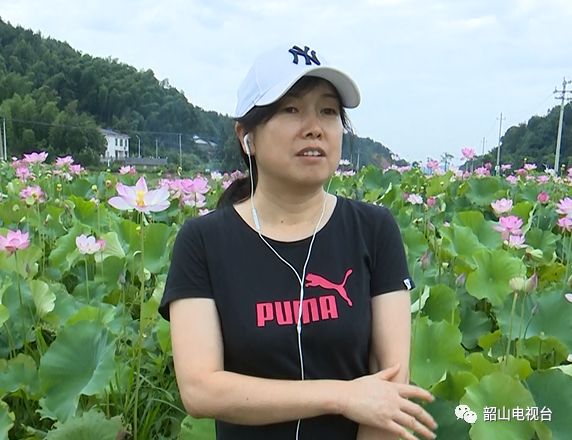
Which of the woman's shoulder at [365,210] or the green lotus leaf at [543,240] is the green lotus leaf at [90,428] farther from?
the green lotus leaf at [543,240]

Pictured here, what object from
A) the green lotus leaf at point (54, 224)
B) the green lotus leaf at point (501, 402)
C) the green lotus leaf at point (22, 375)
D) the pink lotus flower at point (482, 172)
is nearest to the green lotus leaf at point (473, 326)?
the green lotus leaf at point (501, 402)

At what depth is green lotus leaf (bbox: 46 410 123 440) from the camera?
4.58 ft

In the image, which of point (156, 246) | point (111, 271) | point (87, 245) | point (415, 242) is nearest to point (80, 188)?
point (156, 246)

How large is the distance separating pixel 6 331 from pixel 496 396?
1.36 meters

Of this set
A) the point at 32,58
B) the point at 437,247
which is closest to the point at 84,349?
the point at 437,247

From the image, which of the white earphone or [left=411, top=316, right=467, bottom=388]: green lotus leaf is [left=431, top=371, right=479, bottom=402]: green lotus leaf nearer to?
[left=411, top=316, right=467, bottom=388]: green lotus leaf

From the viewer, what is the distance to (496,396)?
4.36ft

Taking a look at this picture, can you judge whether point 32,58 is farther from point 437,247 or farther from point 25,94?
point 437,247

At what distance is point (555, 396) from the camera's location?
1.40 meters

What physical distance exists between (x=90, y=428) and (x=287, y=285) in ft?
1.89

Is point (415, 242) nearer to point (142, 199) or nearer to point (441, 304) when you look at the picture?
point (441, 304)

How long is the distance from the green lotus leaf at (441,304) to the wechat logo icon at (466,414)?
67cm

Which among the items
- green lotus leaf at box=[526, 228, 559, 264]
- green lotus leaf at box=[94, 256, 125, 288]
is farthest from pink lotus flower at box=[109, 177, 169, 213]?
green lotus leaf at box=[526, 228, 559, 264]

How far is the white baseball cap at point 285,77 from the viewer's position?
113cm
